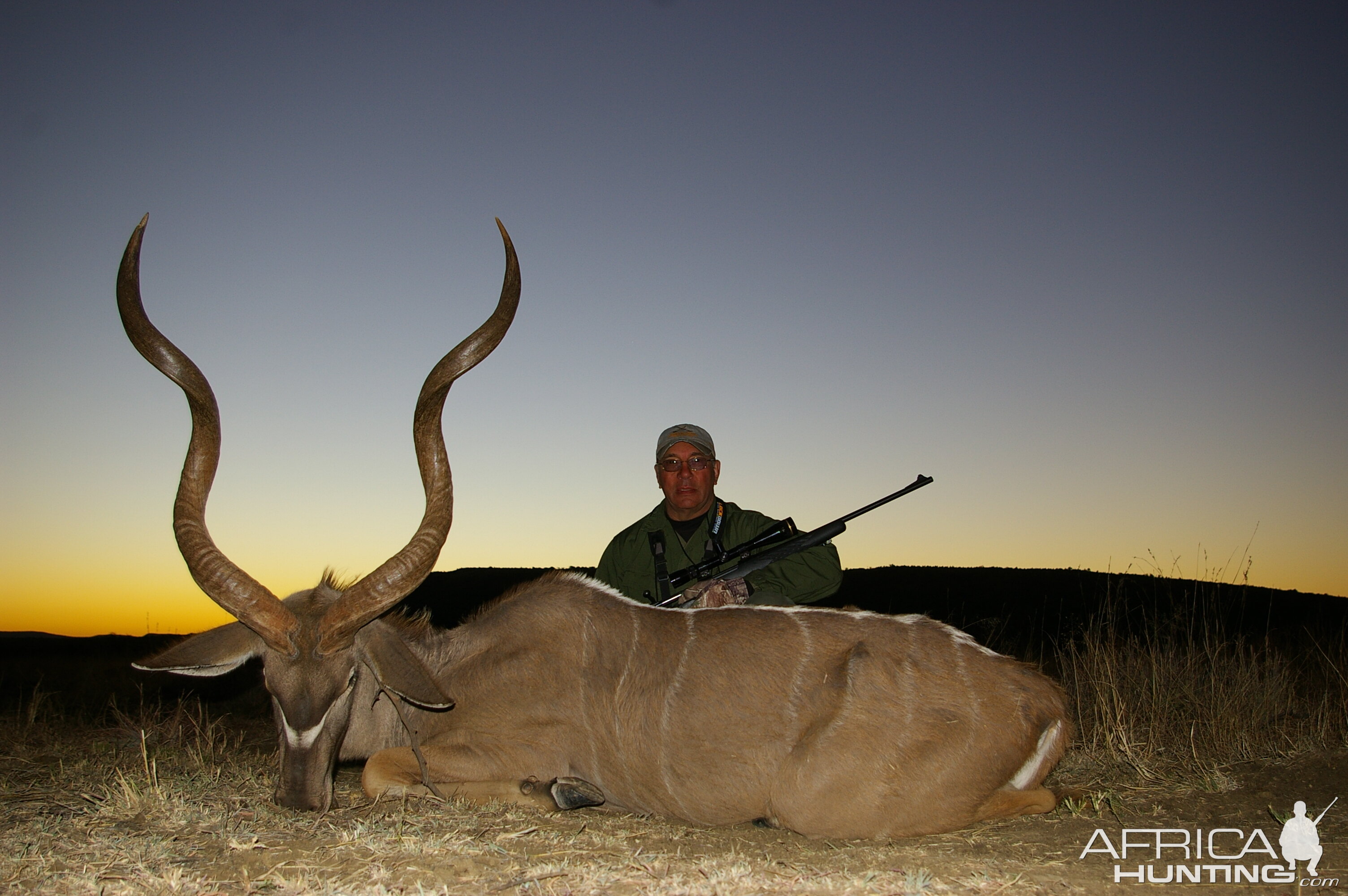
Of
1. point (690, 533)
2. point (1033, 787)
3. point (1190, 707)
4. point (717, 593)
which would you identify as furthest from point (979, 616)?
point (1033, 787)

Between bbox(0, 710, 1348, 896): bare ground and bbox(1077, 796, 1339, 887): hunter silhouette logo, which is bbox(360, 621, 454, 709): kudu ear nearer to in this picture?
bbox(0, 710, 1348, 896): bare ground

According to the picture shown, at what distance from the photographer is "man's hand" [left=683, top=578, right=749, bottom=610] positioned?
5.71 m

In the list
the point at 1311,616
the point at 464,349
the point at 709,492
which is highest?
the point at 464,349

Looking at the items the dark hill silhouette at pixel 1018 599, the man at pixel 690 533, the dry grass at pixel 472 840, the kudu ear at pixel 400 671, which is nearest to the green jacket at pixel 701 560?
the man at pixel 690 533

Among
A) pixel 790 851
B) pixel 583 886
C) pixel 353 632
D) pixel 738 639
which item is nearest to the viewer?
pixel 583 886

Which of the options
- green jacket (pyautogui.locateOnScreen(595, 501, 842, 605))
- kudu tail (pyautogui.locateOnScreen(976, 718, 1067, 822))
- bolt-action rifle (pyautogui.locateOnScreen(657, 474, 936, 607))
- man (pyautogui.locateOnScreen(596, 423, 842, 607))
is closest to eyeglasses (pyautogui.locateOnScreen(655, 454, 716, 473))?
man (pyautogui.locateOnScreen(596, 423, 842, 607))

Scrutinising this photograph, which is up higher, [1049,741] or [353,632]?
[353,632]

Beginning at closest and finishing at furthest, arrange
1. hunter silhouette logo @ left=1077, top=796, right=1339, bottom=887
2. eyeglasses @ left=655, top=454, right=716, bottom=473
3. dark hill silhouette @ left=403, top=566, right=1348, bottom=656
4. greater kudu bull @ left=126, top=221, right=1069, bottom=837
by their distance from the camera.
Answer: hunter silhouette logo @ left=1077, top=796, right=1339, bottom=887, greater kudu bull @ left=126, top=221, right=1069, bottom=837, eyeglasses @ left=655, top=454, right=716, bottom=473, dark hill silhouette @ left=403, top=566, right=1348, bottom=656

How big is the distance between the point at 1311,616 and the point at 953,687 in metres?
19.7

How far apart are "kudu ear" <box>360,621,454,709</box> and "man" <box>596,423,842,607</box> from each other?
2.41 meters

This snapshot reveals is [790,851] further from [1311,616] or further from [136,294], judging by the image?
[1311,616]

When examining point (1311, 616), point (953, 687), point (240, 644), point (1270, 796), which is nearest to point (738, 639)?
point (953, 687)

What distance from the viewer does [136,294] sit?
409 cm

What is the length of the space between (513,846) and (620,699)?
987 millimetres
